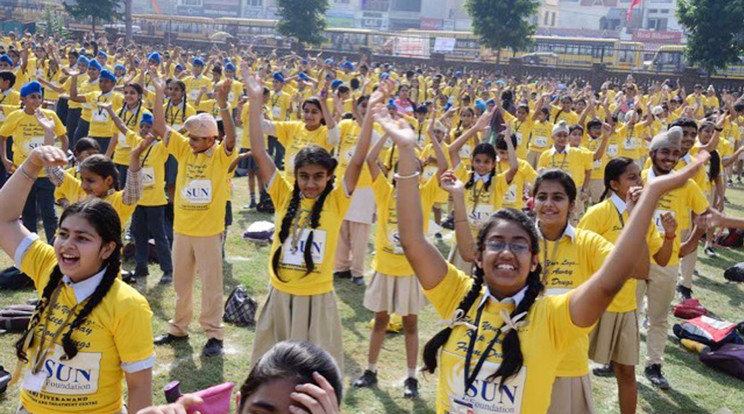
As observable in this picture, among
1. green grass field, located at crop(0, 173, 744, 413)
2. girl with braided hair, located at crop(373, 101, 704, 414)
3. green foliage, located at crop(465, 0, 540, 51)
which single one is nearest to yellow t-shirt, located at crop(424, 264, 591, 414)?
girl with braided hair, located at crop(373, 101, 704, 414)

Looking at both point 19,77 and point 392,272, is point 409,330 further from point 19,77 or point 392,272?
point 19,77

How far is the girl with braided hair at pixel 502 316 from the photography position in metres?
2.64

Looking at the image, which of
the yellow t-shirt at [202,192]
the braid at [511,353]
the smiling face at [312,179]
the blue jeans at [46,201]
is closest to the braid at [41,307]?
the smiling face at [312,179]

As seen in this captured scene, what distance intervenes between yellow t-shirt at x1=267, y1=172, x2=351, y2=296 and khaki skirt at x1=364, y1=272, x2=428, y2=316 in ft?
3.26

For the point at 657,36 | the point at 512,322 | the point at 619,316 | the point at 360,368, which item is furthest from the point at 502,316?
the point at 657,36

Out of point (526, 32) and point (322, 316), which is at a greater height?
point (526, 32)

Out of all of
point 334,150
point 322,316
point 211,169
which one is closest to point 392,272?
point 322,316

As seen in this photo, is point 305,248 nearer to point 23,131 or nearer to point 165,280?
point 165,280

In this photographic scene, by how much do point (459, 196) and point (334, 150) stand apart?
6222mm

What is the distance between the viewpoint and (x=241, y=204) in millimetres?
11812

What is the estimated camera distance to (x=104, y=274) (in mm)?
3111

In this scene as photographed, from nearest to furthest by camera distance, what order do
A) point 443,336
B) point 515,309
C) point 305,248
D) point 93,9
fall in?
point 515,309, point 443,336, point 305,248, point 93,9

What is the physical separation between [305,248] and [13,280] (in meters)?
4.04

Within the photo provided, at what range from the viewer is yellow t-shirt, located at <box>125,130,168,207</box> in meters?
7.62
